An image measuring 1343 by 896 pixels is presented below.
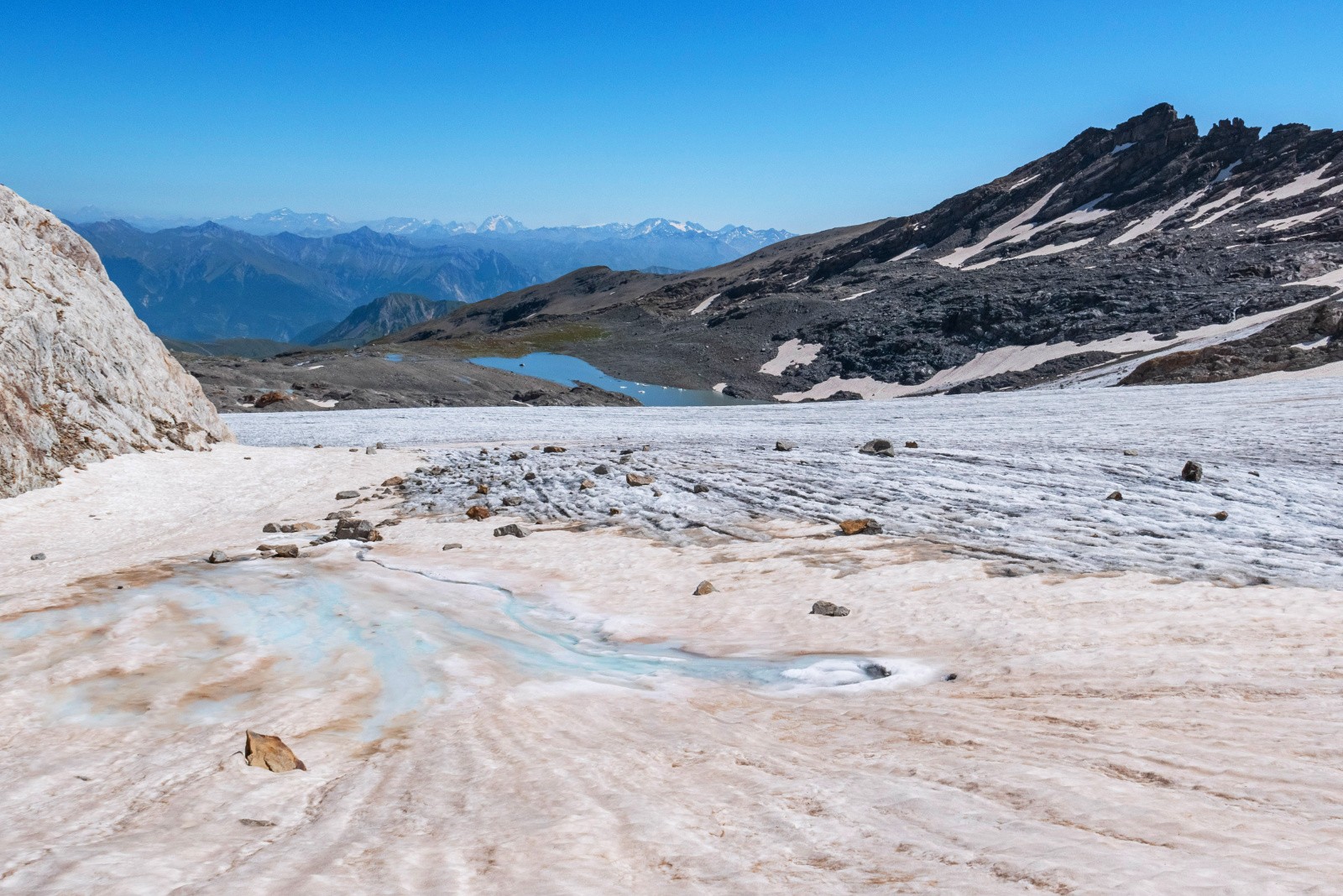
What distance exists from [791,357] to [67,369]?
97.8 metres

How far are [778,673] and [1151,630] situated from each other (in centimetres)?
505

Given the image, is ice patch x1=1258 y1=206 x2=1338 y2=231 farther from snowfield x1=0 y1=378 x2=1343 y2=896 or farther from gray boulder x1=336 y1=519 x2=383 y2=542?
gray boulder x1=336 y1=519 x2=383 y2=542

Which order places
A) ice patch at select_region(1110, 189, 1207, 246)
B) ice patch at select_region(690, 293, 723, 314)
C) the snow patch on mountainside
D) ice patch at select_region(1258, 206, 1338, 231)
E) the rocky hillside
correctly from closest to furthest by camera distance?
the rocky hillside, ice patch at select_region(1258, 206, 1338, 231), ice patch at select_region(1110, 189, 1207, 246), the snow patch on mountainside, ice patch at select_region(690, 293, 723, 314)

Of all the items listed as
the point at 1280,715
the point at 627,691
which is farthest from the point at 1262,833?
the point at 627,691

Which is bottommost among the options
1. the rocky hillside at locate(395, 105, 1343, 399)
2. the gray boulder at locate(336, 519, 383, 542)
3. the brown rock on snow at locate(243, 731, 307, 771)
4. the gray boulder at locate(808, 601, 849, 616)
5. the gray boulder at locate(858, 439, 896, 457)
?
the gray boulder at locate(808, 601, 849, 616)

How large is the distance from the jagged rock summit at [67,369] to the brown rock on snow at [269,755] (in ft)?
61.5

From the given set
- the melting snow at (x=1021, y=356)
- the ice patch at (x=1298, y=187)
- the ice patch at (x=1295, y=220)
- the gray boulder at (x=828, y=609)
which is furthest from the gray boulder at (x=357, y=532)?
the ice patch at (x=1298, y=187)

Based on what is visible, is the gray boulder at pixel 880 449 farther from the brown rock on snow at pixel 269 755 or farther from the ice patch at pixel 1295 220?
the ice patch at pixel 1295 220

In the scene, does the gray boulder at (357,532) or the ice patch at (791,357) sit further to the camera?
the ice patch at (791,357)

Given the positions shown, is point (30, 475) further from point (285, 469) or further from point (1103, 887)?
point (1103, 887)

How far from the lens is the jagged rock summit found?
22.8 meters

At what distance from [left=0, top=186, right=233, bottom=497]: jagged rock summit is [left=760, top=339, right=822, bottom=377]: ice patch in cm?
8831

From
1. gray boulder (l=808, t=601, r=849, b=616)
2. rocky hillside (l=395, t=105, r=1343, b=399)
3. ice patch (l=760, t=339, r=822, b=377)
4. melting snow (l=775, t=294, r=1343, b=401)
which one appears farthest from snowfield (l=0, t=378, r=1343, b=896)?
ice patch (l=760, t=339, r=822, b=377)

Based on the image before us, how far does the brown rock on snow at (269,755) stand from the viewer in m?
7.89
